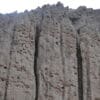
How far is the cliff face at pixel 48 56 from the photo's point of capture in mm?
4683

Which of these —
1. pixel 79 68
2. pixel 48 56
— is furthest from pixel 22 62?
pixel 79 68

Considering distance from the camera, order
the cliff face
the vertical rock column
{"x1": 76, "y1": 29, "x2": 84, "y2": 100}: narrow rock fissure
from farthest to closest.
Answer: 1. {"x1": 76, "y1": 29, "x2": 84, "y2": 100}: narrow rock fissure
2. the cliff face
3. the vertical rock column

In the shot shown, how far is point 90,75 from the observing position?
16.4 ft

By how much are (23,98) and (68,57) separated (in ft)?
3.35

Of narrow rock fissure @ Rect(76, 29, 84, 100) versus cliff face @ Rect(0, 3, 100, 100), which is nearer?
cliff face @ Rect(0, 3, 100, 100)

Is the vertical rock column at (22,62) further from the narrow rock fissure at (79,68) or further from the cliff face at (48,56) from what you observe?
the narrow rock fissure at (79,68)

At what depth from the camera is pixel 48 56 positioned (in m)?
4.96

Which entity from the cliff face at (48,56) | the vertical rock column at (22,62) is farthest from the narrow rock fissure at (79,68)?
the vertical rock column at (22,62)

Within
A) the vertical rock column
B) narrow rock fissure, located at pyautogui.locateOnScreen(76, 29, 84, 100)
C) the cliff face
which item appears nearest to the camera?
the vertical rock column

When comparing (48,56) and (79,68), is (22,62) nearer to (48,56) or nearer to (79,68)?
(48,56)

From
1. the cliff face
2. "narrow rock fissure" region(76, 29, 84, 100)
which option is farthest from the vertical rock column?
"narrow rock fissure" region(76, 29, 84, 100)

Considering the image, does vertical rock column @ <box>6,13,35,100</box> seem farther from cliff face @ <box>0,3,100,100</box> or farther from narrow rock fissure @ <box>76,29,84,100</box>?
narrow rock fissure @ <box>76,29,84,100</box>

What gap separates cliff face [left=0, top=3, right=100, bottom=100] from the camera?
4683mm

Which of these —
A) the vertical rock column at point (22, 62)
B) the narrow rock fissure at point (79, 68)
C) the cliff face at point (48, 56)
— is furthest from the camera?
the narrow rock fissure at point (79, 68)
